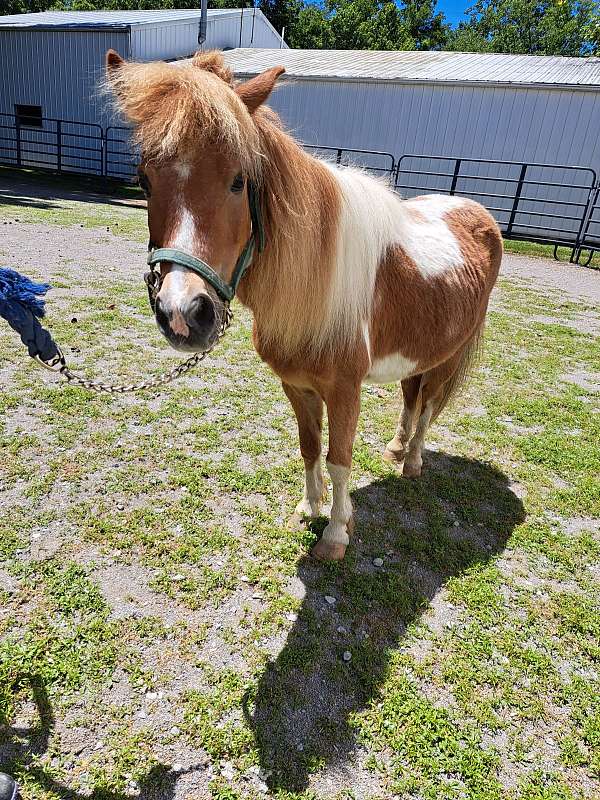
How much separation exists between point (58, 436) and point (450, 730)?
3.07 metres

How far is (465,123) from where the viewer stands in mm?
16969

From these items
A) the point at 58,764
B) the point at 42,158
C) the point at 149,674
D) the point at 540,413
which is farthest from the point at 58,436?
the point at 42,158

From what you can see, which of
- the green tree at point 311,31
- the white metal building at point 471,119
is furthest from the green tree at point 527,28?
the white metal building at point 471,119

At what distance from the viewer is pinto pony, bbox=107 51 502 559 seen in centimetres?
157

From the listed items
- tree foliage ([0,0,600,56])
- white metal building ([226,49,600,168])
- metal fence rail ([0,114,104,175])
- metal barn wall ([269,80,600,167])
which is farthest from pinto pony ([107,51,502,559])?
tree foliage ([0,0,600,56])

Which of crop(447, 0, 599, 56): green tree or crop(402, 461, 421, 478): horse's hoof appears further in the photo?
crop(447, 0, 599, 56): green tree

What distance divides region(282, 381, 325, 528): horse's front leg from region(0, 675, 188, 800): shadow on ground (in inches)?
57.9

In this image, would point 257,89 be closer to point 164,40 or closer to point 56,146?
point 56,146

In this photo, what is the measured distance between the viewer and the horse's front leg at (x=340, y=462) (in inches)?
97.3

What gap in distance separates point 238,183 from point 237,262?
10.7 inches

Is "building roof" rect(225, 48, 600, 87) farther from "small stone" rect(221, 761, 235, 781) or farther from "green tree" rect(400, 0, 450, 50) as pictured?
"green tree" rect(400, 0, 450, 50)

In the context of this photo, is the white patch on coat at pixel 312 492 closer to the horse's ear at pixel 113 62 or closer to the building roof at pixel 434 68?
the horse's ear at pixel 113 62

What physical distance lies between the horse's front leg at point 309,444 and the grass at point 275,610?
0.11 metres

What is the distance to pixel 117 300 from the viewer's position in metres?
6.53
